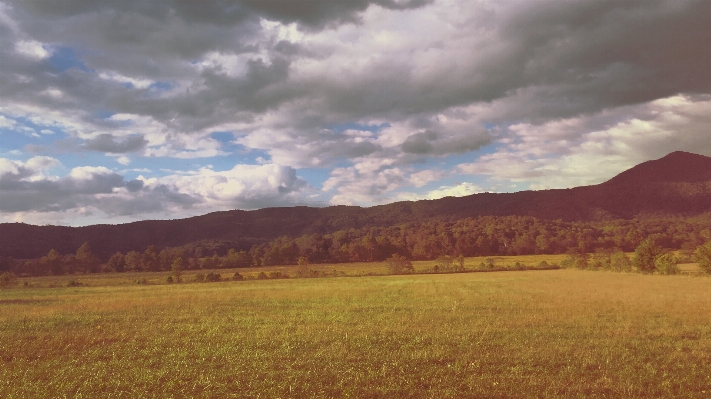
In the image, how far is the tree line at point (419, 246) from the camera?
12800cm

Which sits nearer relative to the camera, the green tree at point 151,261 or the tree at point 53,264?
the tree at point 53,264

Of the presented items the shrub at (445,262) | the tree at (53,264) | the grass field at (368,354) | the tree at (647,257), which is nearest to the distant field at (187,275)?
the shrub at (445,262)

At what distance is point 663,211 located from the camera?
186m

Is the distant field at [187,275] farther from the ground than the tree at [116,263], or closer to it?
closer to it

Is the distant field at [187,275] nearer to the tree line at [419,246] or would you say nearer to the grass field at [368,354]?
the tree line at [419,246]

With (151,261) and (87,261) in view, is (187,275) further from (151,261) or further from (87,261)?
(87,261)

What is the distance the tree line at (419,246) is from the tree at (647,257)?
43.1 meters

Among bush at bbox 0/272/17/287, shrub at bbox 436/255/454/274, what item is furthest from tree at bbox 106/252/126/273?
shrub at bbox 436/255/454/274

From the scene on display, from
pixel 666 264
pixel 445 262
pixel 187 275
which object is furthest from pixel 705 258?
pixel 187 275

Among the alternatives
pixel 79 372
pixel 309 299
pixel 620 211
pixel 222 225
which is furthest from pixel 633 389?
pixel 620 211

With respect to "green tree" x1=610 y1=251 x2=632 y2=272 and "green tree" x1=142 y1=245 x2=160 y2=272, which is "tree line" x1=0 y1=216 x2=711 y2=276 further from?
"green tree" x1=610 y1=251 x2=632 y2=272

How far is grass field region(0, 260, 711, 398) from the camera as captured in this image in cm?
1216

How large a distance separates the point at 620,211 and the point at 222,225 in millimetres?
171296

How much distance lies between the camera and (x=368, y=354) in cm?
1603
